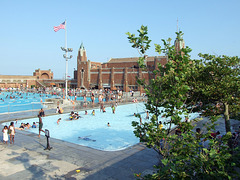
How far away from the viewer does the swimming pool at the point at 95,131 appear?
13297 millimetres

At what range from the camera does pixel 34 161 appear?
9.23 metres

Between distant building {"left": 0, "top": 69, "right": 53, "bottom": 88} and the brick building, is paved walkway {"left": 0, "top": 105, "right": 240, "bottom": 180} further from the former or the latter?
distant building {"left": 0, "top": 69, "right": 53, "bottom": 88}

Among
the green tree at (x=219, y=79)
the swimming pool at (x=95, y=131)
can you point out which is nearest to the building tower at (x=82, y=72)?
the swimming pool at (x=95, y=131)

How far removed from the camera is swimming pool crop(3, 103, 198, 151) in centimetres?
1330

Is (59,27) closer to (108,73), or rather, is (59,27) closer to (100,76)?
(108,73)

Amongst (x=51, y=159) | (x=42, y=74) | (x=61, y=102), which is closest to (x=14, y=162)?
(x=51, y=159)

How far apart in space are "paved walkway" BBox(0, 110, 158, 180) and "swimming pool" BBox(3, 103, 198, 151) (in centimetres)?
142

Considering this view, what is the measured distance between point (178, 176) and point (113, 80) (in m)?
55.4

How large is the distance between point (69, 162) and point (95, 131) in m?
7.80

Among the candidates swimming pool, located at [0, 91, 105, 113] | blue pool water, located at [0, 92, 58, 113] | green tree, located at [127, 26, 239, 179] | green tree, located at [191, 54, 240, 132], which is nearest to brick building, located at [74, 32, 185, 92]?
swimming pool, located at [0, 91, 105, 113]

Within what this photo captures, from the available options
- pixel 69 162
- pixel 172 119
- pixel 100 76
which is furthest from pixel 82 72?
pixel 172 119

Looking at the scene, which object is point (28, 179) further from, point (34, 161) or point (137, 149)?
point (137, 149)

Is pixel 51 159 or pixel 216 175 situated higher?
pixel 216 175

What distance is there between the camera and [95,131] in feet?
55.5
